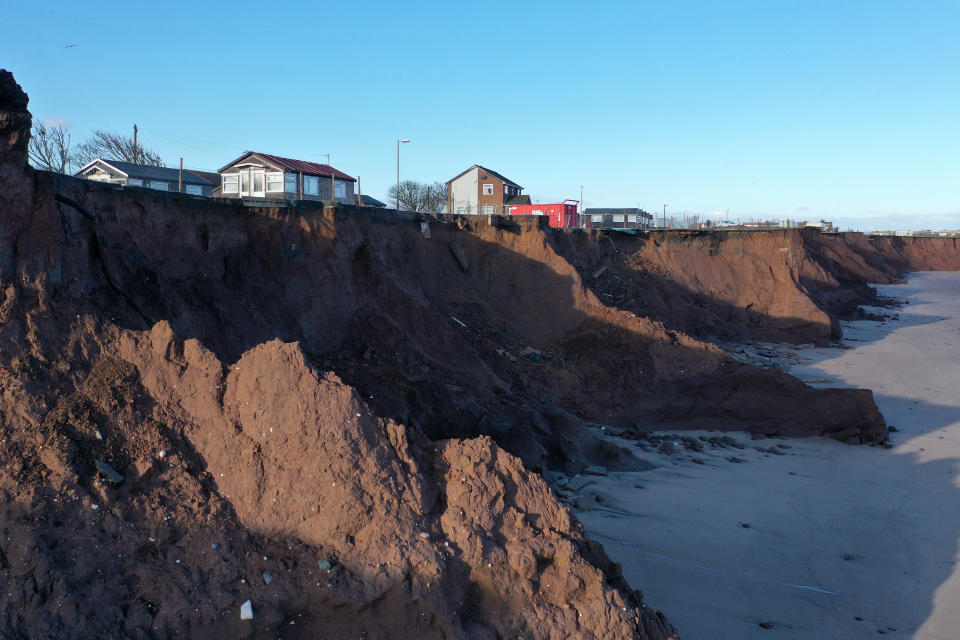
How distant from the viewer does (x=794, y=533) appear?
8.03m

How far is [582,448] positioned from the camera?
10.3 metres

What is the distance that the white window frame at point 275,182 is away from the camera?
118ft

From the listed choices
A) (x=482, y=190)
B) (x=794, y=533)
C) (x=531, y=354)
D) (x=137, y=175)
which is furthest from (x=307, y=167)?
(x=794, y=533)

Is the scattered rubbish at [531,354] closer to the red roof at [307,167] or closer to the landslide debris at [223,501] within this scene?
the landslide debris at [223,501]

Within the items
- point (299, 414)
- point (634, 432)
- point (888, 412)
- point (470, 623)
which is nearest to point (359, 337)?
point (634, 432)

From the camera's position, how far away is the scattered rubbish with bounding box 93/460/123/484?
173 inches

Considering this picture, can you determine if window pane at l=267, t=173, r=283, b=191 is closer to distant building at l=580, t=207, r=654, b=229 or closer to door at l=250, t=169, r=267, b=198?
door at l=250, t=169, r=267, b=198

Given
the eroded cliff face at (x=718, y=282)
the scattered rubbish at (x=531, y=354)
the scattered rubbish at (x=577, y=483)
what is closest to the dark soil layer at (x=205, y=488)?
the scattered rubbish at (x=577, y=483)

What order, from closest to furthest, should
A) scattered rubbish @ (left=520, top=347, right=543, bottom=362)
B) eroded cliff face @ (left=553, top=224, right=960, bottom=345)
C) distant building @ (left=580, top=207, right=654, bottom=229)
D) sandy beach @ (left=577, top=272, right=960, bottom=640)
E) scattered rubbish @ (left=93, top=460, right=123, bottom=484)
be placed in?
scattered rubbish @ (left=93, top=460, right=123, bottom=484) → sandy beach @ (left=577, top=272, right=960, bottom=640) → scattered rubbish @ (left=520, top=347, right=543, bottom=362) → eroded cliff face @ (left=553, top=224, right=960, bottom=345) → distant building @ (left=580, top=207, right=654, bottom=229)

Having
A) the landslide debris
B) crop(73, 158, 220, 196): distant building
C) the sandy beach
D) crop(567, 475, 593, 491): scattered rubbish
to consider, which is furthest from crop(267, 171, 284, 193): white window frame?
the landslide debris

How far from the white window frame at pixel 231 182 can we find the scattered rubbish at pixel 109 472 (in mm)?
35436

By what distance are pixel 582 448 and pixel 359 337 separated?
4268mm

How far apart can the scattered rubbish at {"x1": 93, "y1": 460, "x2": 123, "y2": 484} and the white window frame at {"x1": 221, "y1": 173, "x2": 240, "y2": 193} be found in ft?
116

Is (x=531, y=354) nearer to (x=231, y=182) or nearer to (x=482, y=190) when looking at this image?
(x=231, y=182)
